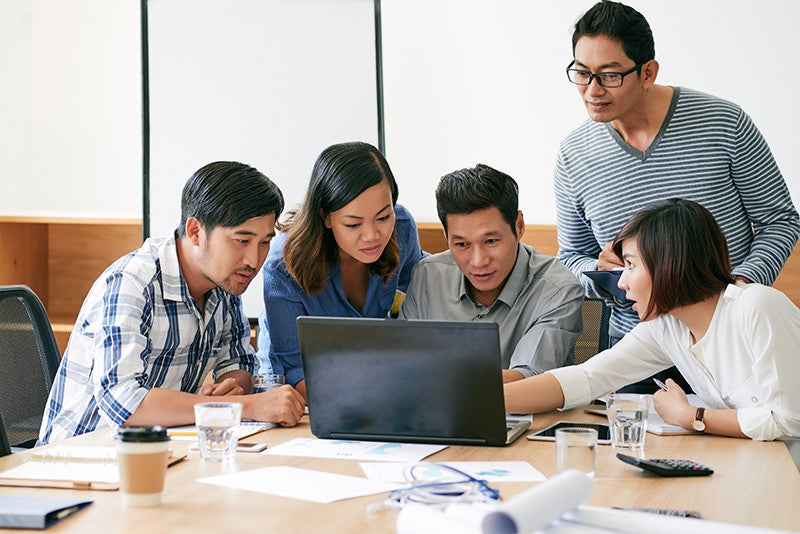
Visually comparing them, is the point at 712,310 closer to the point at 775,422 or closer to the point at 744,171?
the point at 775,422

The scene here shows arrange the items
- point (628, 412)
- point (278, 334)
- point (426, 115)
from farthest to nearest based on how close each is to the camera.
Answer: point (426, 115)
point (278, 334)
point (628, 412)

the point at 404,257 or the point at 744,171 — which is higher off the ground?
the point at 744,171

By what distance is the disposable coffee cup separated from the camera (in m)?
1.24

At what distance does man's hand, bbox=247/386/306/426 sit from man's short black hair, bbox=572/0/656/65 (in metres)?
1.15

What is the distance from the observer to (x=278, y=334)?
2.29m

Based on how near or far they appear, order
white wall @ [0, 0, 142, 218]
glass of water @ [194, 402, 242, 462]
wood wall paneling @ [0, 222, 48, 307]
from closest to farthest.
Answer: glass of water @ [194, 402, 242, 462], wood wall paneling @ [0, 222, 48, 307], white wall @ [0, 0, 142, 218]

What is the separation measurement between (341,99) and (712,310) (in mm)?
2083

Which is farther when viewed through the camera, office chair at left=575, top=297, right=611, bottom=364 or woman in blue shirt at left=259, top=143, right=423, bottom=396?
office chair at left=575, top=297, right=611, bottom=364

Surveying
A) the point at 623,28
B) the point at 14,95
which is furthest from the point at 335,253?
the point at 14,95

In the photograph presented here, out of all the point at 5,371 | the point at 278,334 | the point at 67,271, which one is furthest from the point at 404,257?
the point at 67,271

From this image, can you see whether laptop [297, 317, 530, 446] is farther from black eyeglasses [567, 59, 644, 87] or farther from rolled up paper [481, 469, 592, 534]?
black eyeglasses [567, 59, 644, 87]

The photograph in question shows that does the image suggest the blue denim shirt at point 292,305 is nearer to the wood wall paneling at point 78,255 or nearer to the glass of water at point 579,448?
the glass of water at point 579,448

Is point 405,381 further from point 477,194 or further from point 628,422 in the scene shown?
point 477,194

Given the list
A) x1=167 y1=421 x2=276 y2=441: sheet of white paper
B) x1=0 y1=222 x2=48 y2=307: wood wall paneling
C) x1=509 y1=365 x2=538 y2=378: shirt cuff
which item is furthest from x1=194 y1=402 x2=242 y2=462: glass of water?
x1=0 y1=222 x2=48 y2=307: wood wall paneling
